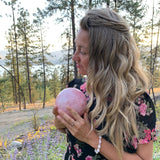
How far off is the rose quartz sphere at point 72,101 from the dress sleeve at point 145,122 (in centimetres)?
34

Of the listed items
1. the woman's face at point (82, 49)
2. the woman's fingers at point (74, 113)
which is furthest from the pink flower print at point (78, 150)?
the woman's face at point (82, 49)

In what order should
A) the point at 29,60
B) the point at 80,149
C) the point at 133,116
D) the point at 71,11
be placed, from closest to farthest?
the point at 133,116 → the point at 80,149 → the point at 71,11 → the point at 29,60

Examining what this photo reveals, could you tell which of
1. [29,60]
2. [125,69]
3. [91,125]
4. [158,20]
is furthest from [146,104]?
[29,60]

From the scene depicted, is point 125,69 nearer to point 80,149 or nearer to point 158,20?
point 80,149

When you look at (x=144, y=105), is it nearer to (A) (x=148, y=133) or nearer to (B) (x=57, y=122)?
(A) (x=148, y=133)

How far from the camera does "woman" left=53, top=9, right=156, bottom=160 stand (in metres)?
0.99

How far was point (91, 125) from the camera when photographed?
1.03 m

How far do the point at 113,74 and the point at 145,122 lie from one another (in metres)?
0.33

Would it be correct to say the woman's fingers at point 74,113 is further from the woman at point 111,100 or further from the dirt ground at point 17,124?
the dirt ground at point 17,124

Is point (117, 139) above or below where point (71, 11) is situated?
below

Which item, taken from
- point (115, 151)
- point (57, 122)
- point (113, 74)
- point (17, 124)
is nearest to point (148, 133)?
point (115, 151)

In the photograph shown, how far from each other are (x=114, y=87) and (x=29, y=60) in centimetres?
1984

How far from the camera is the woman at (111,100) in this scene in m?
0.99

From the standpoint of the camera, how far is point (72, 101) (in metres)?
1.11
